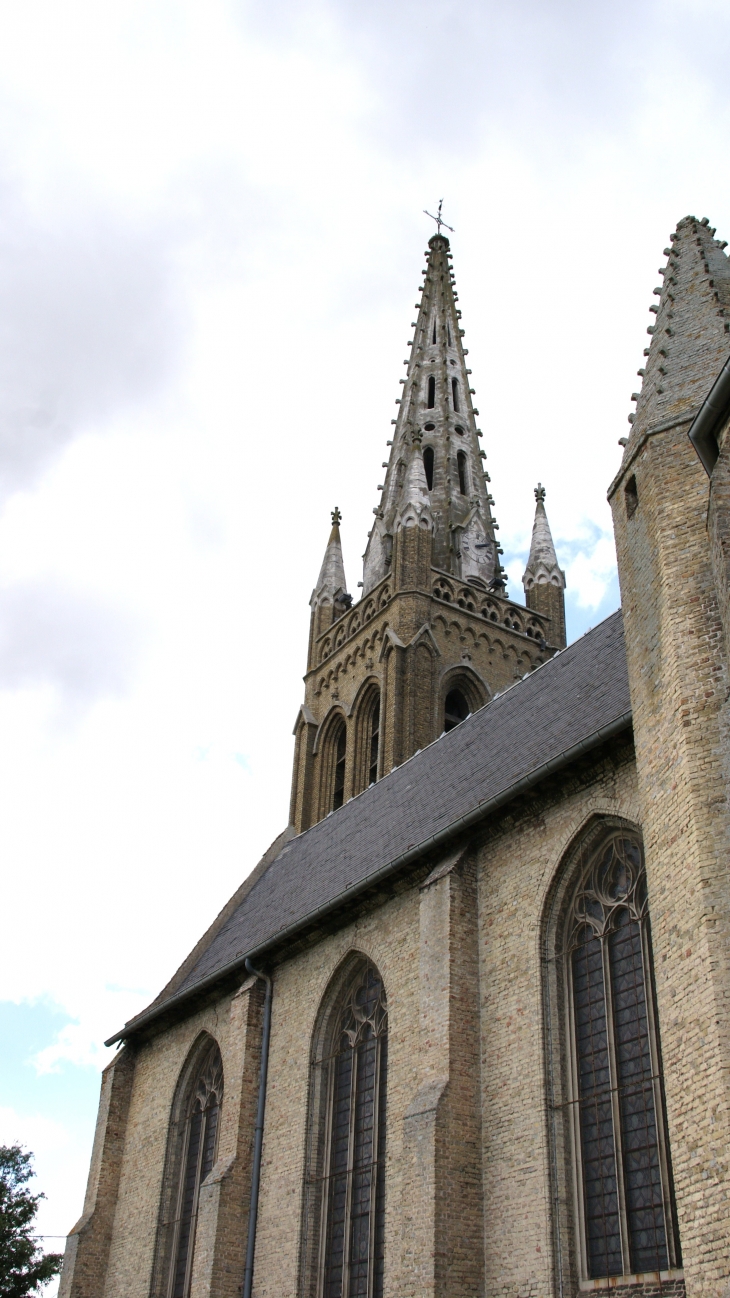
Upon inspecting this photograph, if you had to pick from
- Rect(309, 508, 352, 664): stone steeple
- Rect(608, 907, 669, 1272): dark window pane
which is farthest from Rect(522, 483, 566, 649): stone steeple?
Rect(608, 907, 669, 1272): dark window pane

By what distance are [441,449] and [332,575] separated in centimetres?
547

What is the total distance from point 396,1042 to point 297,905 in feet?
17.1

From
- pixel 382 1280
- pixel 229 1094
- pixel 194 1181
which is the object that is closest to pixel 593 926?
pixel 382 1280

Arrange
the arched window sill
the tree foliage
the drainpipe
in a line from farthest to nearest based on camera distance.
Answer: the tree foliage, the drainpipe, the arched window sill

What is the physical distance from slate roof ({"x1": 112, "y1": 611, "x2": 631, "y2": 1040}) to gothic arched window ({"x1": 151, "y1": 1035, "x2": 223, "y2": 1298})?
122cm

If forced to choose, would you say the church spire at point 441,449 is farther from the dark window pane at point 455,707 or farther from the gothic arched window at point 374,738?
the gothic arched window at point 374,738

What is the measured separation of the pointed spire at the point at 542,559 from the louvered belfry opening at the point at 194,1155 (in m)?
20.3

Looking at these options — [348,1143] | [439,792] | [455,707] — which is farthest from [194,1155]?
[455,707]

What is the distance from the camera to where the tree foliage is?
25.5 m

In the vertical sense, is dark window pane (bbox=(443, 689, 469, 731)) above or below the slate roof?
above

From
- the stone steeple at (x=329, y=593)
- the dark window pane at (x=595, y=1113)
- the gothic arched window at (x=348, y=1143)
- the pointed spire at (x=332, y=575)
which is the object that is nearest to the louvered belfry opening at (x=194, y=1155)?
the gothic arched window at (x=348, y=1143)

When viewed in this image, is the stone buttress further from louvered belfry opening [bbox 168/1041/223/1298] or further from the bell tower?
the bell tower

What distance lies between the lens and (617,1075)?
11281 mm

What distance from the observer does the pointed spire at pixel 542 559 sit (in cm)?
3594
